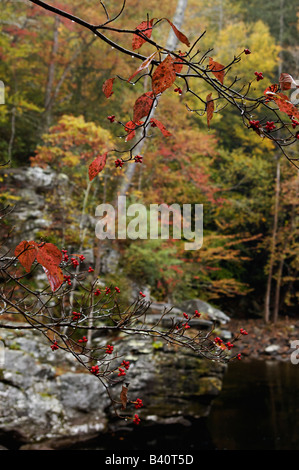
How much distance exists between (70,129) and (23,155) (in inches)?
163

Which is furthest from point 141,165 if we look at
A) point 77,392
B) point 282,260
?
point 77,392

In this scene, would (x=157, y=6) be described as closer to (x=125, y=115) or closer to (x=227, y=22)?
(x=125, y=115)

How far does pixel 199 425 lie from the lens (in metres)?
5.74

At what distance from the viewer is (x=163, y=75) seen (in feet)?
3.06

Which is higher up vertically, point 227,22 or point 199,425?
point 227,22

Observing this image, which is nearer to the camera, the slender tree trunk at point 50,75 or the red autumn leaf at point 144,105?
the red autumn leaf at point 144,105

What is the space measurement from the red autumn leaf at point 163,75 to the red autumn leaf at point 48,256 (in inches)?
20.0

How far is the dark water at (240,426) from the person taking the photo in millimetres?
5148

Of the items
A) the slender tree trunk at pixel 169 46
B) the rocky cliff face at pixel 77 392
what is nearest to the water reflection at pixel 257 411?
the rocky cliff face at pixel 77 392

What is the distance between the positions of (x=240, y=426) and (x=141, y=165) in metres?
7.31

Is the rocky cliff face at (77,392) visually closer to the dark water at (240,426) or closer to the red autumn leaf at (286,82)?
the dark water at (240,426)

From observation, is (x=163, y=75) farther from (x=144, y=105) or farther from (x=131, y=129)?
(x=131, y=129)

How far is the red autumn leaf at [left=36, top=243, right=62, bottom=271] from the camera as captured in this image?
40.7 inches
